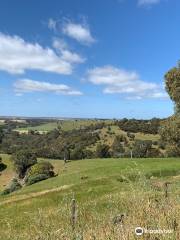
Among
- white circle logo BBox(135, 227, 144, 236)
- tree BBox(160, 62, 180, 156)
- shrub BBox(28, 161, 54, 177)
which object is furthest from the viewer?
shrub BBox(28, 161, 54, 177)

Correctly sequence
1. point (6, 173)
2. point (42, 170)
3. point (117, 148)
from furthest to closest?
point (117, 148) < point (6, 173) < point (42, 170)

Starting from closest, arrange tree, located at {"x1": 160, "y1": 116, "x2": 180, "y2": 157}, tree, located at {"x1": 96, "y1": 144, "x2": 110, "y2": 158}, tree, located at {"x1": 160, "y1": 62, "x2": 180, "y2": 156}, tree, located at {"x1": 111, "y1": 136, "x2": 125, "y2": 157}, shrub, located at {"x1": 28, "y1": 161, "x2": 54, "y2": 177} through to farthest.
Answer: tree, located at {"x1": 160, "y1": 116, "x2": 180, "y2": 157}, tree, located at {"x1": 160, "y1": 62, "x2": 180, "y2": 156}, shrub, located at {"x1": 28, "y1": 161, "x2": 54, "y2": 177}, tree, located at {"x1": 96, "y1": 144, "x2": 110, "y2": 158}, tree, located at {"x1": 111, "y1": 136, "x2": 125, "y2": 157}

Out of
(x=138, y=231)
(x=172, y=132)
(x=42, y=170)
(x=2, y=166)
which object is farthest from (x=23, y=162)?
(x=138, y=231)

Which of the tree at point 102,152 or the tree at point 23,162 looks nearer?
the tree at point 23,162

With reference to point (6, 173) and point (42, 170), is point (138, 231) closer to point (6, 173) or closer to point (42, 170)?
point (42, 170)

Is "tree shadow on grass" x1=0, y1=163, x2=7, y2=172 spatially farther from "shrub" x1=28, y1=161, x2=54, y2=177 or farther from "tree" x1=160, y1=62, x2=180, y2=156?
"tree" x1=160, y1=62, x2=180, y2=156

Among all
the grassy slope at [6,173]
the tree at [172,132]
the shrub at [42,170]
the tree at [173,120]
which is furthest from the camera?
the grassy slope at [6,173]

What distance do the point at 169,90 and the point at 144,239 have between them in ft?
88.6

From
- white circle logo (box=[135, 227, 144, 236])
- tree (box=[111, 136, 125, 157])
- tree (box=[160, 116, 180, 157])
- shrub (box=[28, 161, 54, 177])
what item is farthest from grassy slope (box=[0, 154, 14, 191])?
white circle logo (box=[135, 227, 144, 236])

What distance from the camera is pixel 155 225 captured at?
587 centimetres

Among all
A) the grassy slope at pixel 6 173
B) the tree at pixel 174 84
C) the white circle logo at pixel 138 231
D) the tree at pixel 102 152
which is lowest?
the grassy slope at pixel 6 173

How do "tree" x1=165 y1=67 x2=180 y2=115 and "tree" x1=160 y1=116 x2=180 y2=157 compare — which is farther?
"tree" x1=165 y1=67 x2=180 y2=115

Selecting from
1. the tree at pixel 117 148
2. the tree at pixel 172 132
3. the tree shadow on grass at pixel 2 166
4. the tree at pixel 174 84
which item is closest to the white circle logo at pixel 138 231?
the tree at pixel 172 132

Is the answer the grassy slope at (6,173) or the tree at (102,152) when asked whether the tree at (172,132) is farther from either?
the tree at (102,152)
